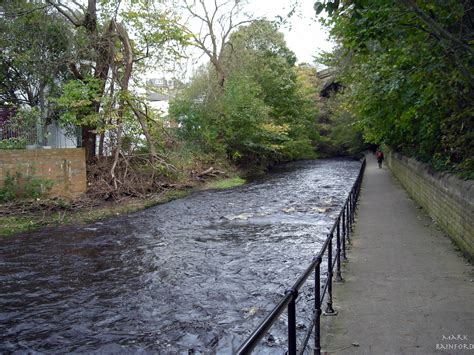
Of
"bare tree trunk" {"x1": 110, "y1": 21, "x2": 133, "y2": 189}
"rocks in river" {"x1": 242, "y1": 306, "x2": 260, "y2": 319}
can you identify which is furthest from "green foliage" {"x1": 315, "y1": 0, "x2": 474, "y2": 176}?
"bare tree trunk" {"x1": 110, "y1": 21, "x2": 133, "y2": 189}

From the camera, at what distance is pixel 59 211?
15789 mm

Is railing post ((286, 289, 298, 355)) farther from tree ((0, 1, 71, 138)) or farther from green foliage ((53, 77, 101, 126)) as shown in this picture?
tree ((0, 1, 71, 138))

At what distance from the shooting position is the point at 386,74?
429 inches

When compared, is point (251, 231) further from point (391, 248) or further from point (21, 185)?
point (21, 185)

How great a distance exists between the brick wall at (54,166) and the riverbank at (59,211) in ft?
2.04

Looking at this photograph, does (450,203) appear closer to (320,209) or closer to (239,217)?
(320,209)

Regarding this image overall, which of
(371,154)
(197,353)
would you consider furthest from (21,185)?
(371,154)

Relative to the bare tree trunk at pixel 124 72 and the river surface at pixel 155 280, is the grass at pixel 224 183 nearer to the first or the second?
the bare tree trunk at pixel 124 72

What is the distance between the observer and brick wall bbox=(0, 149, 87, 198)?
612 inches

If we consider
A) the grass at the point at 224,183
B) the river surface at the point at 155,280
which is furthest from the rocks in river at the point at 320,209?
the grass at the point at 224,183

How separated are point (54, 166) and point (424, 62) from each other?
1341 centimetres

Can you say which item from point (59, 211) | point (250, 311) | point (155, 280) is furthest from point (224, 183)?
point (250, 311)

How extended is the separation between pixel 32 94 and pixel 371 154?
47.2m

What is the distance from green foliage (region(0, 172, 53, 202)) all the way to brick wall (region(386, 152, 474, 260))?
42.5ft
